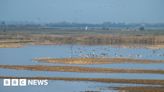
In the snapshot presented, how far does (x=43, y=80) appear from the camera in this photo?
118 feet

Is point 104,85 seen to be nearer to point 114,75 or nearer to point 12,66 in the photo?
point 114,75

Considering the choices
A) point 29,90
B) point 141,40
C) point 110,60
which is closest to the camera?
point 29,90

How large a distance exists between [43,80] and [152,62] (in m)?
16.9

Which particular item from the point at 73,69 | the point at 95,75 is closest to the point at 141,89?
the point at 95,75

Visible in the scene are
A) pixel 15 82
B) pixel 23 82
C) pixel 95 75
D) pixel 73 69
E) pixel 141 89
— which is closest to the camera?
pixel 141 89

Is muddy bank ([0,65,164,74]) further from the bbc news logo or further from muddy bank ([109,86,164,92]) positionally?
muddy bank ([109,86,164,92])

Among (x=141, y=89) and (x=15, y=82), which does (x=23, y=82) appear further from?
(x=141, y=89)

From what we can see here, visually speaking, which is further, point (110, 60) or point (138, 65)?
point (110, 60)

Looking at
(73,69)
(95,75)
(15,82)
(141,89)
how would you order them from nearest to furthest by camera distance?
(141,89)
(15,82)
(95,75)
(73,69)

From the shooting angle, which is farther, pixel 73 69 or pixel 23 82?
pixel 73 69

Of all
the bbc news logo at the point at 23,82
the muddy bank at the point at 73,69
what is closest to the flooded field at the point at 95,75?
the muddy bank at the point at 73,69

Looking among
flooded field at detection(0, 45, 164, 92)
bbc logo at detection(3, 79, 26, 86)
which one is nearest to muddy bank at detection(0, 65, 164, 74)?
flooded field at detection(0, 45, 164, 92)

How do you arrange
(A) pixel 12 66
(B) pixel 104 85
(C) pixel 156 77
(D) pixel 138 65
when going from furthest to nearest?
(D) pixel 138 65 → (A) pixel 12 66 → (C) pixel 156 77 → (B) pixel 104 85

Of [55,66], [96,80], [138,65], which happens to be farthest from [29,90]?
[138,65]
